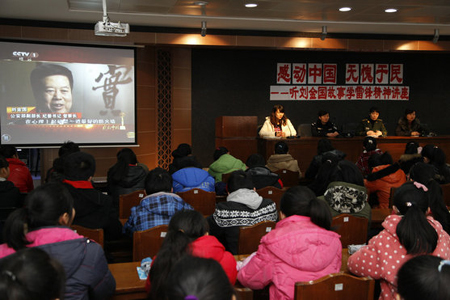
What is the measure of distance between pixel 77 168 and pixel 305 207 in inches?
71.0

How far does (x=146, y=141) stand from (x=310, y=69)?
415 centimetres

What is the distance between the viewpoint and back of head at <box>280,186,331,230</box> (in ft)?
7.50

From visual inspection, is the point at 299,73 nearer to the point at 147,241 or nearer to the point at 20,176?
the point at 20,176

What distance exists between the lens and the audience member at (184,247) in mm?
1775

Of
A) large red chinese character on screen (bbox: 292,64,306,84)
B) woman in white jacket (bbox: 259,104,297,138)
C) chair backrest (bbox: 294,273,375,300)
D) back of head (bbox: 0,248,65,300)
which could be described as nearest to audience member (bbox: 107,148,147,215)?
chair backrest (bbox: 294,273,375,300)

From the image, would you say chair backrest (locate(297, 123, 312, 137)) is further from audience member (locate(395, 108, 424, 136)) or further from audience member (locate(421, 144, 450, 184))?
audience member (locate(421, 144, 450, 184))

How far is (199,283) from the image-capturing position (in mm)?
1163

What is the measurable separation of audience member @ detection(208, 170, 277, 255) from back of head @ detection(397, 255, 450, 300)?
5.76ft

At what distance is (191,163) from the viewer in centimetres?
475

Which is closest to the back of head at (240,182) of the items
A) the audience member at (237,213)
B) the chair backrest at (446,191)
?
the audience member at (237,213)

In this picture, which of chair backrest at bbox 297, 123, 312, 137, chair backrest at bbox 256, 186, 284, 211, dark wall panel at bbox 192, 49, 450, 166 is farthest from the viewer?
dark wall panel at bbox 192, 49, 450, 166

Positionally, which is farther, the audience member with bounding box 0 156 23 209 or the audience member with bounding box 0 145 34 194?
the audience member with bounding box 0 145 34 194

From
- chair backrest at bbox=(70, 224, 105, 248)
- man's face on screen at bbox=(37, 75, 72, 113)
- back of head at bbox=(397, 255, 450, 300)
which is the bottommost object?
chair backrest at bbox=(70, 224, 105, 248)

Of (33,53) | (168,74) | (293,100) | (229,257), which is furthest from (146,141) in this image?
(229,257)
